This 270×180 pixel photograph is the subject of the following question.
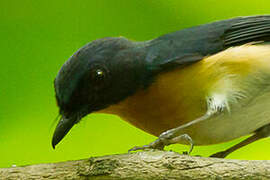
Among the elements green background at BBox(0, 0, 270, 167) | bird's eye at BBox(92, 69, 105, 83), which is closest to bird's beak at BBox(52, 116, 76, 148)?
green background at BBox(0, 0, 270, 167)

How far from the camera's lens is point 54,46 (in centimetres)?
388

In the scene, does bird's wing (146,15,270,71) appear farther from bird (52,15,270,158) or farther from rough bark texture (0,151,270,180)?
rough bark texture (0,151,270,180)

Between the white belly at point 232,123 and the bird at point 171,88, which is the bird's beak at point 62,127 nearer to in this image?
the bird at point 171,88

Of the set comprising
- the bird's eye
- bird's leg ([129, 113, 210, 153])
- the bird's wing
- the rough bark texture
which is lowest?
the rough bark texture

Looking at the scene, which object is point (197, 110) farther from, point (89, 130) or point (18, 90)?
point (18, 90)

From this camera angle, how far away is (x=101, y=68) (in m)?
3.71

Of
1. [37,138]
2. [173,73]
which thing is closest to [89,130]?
[37,138]

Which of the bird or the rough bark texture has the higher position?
the bird

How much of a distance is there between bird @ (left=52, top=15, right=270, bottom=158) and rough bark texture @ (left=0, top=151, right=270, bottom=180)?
0.53 meters

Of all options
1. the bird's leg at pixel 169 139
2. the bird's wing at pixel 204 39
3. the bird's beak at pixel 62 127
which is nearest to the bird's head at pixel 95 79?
the bird's beak at pixel 62 127

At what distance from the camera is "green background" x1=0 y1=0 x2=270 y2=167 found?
12.4 feet

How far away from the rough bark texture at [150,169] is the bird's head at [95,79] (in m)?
0.57

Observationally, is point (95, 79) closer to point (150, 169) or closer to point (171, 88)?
point (171, 88)

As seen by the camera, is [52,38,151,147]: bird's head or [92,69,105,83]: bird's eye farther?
[92,69,105,83]: bird's eye
